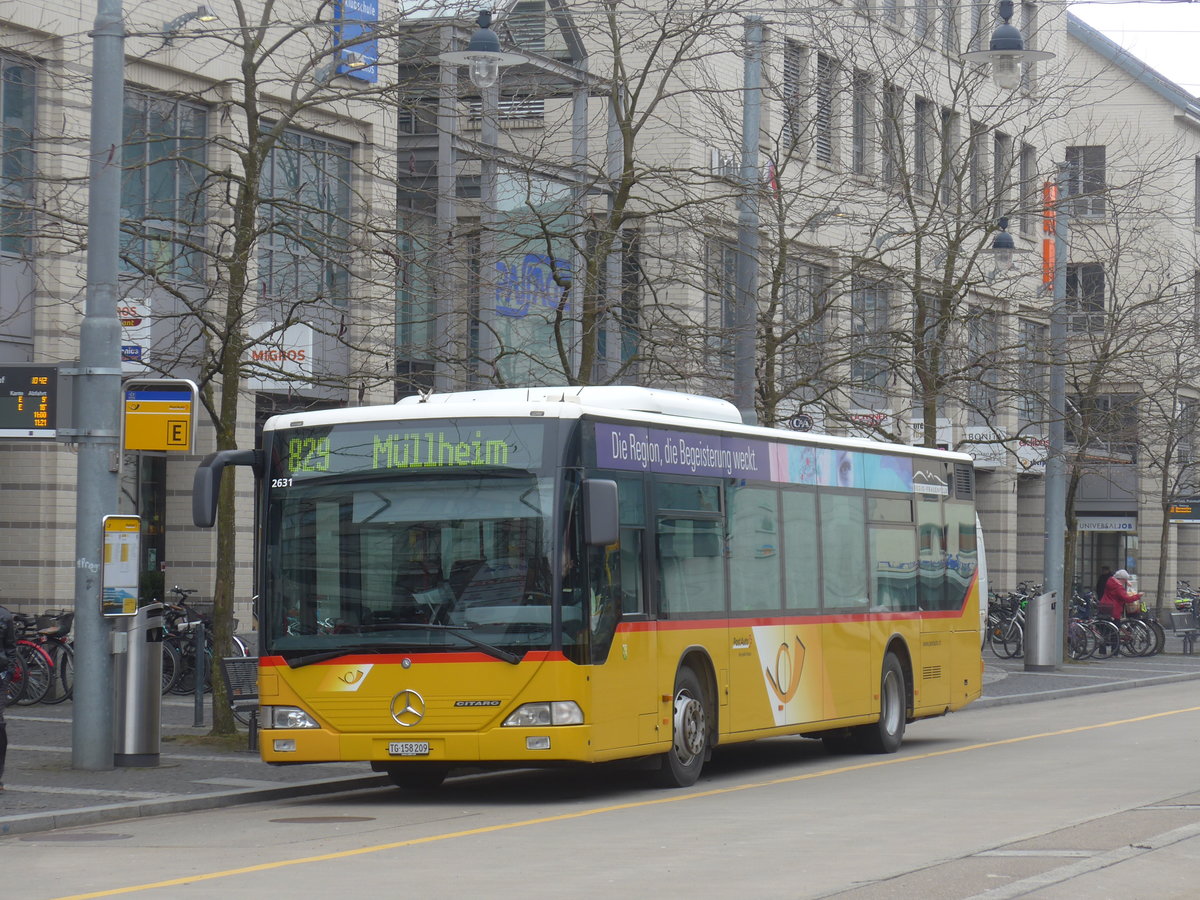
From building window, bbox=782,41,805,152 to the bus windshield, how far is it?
33.1 feet

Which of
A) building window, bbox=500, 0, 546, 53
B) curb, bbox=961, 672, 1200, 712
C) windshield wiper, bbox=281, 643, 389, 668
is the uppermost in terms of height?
building window, bbox=500, 0, 546, 53

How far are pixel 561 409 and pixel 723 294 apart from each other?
8.17m

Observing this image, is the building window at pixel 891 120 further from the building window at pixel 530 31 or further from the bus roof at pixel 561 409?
the bus roof at pixel 561 409

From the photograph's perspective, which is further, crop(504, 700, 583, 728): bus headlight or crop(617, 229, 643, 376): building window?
crop(617, 229, 643, 376): building window

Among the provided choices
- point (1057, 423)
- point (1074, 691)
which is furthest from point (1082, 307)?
point (1074, 691)

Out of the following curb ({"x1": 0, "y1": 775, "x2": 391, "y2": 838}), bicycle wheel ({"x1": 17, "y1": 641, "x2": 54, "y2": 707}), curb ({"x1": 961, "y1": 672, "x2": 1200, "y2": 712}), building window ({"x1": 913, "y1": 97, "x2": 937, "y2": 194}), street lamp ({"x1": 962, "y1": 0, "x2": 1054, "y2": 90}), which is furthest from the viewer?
building window ({"x1": 913, "y1": 97, "x2": 937, "y2": 194})

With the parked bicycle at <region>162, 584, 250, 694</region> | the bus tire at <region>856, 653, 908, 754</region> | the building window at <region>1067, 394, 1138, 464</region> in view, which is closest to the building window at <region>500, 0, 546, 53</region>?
the parked bicycle at <region>162, 584, 250, 694</region>

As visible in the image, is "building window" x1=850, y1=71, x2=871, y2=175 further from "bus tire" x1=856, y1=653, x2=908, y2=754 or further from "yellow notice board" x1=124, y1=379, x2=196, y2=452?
"yellow notice board" x1=124, y1=379, x2=196, y2=452

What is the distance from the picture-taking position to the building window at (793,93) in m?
23.1

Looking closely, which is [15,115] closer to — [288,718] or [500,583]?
[288,718]

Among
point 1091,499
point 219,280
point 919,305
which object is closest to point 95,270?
point 219,280

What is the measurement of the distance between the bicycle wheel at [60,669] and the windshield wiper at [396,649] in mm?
8709

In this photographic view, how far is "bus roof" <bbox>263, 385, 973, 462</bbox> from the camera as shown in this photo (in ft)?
46.0

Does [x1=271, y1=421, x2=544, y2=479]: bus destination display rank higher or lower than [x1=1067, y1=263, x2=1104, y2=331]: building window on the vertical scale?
lower
